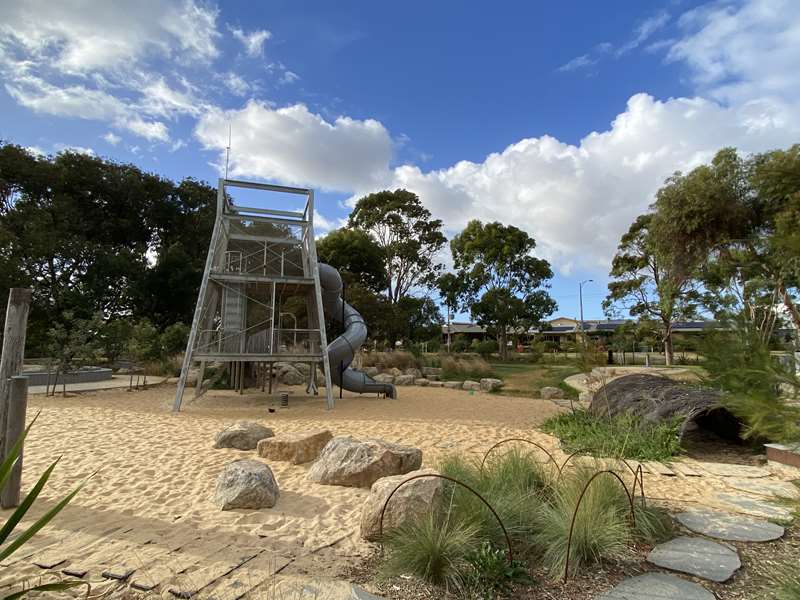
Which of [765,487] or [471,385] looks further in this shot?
[471,385]

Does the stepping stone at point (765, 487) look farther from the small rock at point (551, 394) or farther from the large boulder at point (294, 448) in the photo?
the small rock at point (551, 394)

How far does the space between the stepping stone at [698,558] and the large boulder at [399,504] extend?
168 cm

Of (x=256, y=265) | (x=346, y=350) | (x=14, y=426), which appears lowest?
(x=14, y=426)

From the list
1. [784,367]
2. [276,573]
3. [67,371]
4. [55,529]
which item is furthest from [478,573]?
[67,371]

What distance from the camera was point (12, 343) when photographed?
4.62 meters

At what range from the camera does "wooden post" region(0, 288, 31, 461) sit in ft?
14.8

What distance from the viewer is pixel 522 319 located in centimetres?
3531

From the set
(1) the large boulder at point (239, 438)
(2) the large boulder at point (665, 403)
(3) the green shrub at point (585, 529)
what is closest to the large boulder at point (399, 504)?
(3) the green shrub at point (585, 529)

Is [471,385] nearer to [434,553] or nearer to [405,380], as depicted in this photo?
[405,380]

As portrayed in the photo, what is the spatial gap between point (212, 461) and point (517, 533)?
4346 mm

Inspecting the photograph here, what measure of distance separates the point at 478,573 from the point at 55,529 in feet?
11.6

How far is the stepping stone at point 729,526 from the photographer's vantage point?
3.73 metres

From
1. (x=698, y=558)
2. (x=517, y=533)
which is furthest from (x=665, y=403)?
(x=517, y=533)

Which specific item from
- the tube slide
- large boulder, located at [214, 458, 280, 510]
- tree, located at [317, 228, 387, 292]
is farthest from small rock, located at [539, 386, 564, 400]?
tree, located at [317, 228, 387, 292]
